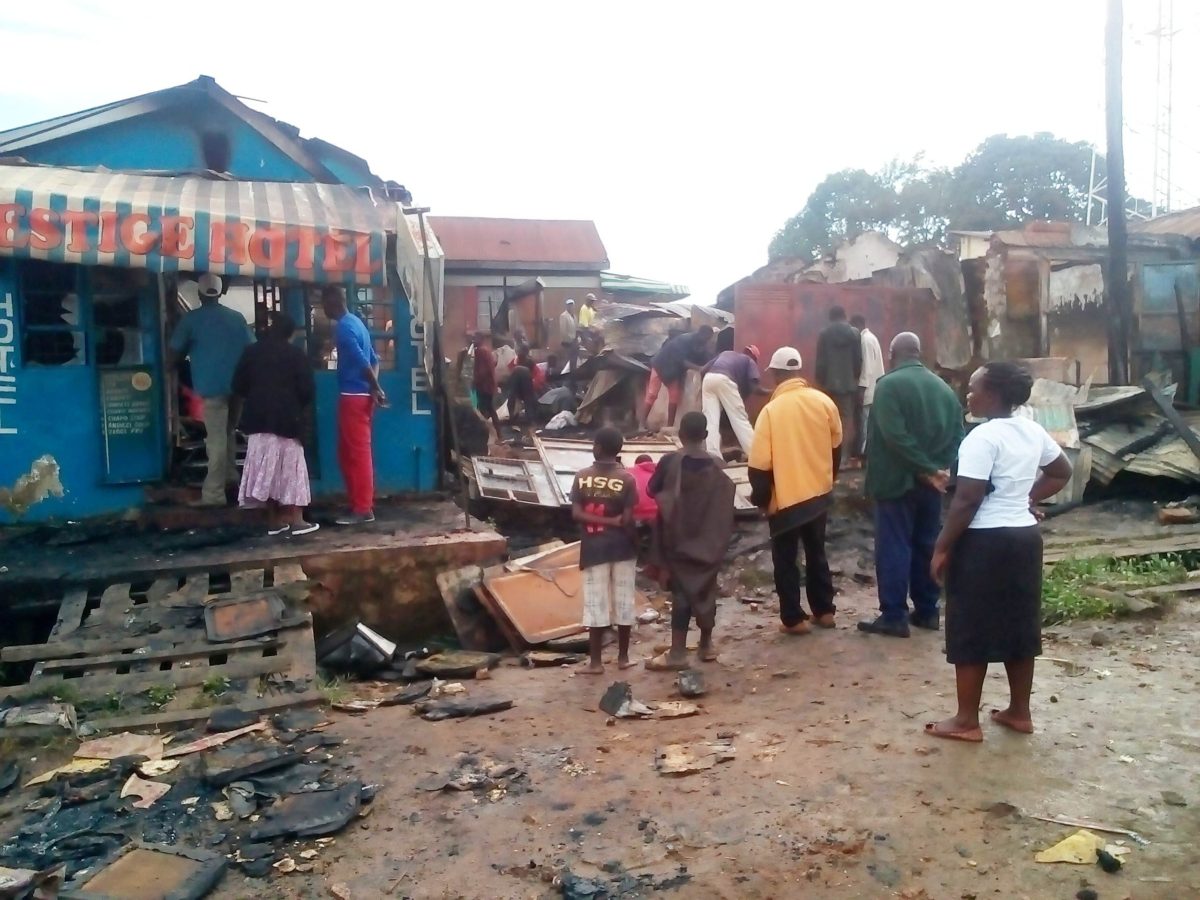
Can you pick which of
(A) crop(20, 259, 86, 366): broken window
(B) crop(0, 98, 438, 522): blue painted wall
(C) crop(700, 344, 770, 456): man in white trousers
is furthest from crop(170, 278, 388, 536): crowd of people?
(C) crop(700, 344, 770, 456): man in white trousers

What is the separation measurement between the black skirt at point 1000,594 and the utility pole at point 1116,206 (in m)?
8.88

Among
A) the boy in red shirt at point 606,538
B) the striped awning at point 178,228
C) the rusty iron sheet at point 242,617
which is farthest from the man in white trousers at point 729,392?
the rusty iron sheet at point 242,617

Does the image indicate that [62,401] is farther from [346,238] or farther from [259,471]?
[346,238]

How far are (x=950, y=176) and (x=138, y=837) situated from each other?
39857 millimetres

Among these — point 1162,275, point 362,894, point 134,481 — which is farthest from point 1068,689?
point 1162,275

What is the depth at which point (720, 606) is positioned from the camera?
7785 mm

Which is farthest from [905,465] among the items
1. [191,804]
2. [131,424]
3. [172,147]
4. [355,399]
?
[172,147]

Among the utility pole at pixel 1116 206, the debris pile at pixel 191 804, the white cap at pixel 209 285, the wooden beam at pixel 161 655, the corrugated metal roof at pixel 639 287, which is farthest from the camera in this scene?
the corrugated metal roof at pixel 639 287

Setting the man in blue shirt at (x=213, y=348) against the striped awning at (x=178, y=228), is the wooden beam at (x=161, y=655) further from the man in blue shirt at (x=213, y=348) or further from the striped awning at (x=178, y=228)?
the striped awning at (x=178, y=228)

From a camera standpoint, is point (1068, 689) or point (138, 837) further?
point (1068, 689)

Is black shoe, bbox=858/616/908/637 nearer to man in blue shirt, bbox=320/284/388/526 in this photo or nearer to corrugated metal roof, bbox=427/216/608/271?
man in blue shirt, bbox=320/284/388/526

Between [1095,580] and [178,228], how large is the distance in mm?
7040

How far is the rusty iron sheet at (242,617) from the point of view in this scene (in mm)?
5906

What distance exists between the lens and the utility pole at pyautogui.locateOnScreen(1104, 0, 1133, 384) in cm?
1195
